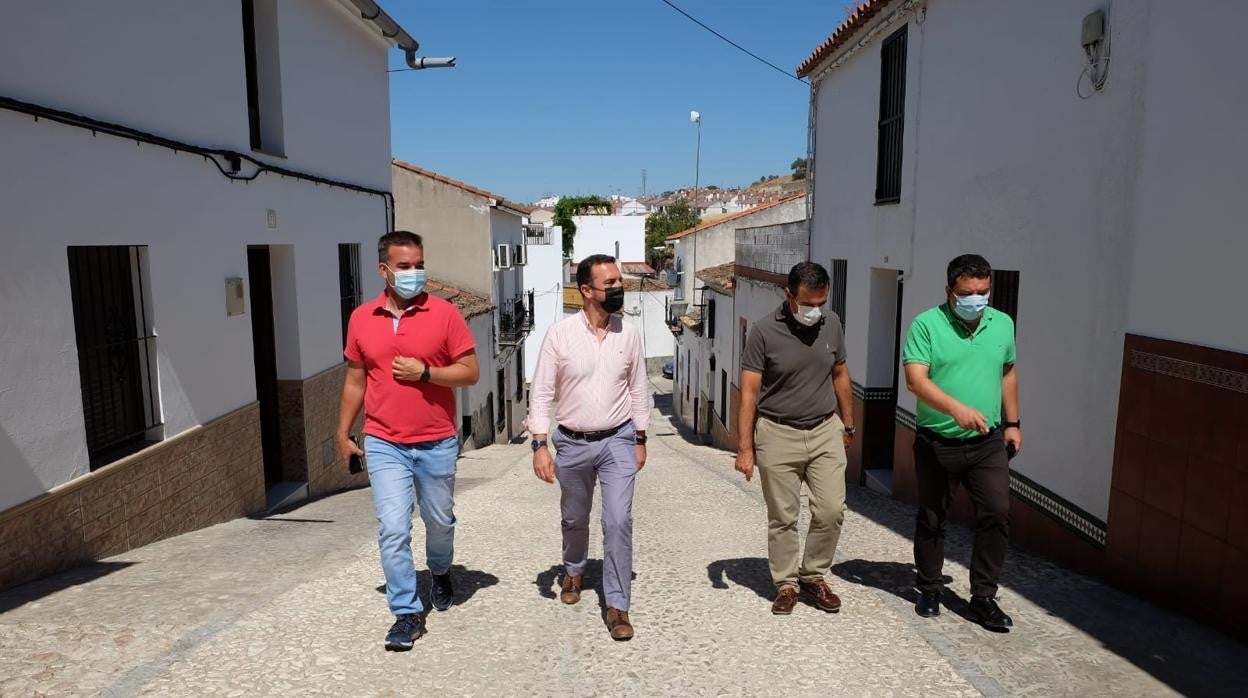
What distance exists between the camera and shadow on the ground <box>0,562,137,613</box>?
3.90 metres

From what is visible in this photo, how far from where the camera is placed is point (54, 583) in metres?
4.25

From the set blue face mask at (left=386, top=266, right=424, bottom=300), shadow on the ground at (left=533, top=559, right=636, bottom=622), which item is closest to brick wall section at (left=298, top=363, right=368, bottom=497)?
shadow on the ground at (left=533, top=559, right=636, bottom=622)

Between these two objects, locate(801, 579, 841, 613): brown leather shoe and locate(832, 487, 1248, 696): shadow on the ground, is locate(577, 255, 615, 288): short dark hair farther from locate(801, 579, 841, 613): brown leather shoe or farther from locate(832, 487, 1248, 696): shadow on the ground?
locate(832, 487, 1248, 696): shadow on the ground

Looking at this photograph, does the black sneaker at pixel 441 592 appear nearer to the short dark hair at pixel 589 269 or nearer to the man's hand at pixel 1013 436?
the short dark hair at pixel 589 269

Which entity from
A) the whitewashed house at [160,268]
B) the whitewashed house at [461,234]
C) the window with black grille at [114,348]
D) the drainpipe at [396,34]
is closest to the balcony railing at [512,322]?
the whitewashed house at [461,234]

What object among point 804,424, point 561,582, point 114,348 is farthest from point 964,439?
point 114,348

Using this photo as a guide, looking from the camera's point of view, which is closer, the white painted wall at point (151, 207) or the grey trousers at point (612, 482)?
the grey trousers at point (612, 482)

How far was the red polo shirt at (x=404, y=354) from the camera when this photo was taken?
3732 millimetres

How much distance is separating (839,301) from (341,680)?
8548 mm

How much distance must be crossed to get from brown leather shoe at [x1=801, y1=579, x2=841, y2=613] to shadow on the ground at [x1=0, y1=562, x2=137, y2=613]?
12.8 feet

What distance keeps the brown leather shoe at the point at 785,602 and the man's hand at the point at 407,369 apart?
2.15 meters

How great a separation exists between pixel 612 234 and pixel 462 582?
153ft

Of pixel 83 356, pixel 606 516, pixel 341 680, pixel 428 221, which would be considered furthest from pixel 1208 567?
pixel 428 221

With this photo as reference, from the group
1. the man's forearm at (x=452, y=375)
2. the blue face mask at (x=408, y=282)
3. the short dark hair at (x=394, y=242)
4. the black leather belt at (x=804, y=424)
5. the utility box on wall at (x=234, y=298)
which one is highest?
the short dark hair at (x=394, y=242)
